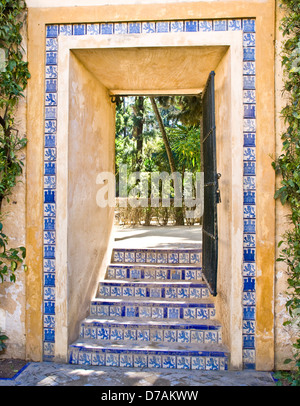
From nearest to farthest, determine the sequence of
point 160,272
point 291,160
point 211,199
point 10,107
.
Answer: point 291,160
point 10,107
point 211,199
point 160,272

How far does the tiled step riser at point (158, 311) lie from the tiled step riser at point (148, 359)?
0.55 metres

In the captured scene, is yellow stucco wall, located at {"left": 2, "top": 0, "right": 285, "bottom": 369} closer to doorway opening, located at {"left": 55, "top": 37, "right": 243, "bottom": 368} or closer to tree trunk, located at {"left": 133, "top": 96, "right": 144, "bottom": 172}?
doorway opening, located at {"left": 55, "top": 37, "right": 243, "bottom": 368}

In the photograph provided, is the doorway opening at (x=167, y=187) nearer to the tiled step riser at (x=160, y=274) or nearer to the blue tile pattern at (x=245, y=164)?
the tiled step riser at (x=160, y=274)

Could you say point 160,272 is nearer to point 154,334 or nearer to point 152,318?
point 152,318

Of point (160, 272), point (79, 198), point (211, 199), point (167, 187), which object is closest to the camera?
point (211, 199)

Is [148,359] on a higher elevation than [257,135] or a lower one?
lower

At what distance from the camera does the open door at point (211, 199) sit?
122 inches

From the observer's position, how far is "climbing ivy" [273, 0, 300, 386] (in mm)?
2875

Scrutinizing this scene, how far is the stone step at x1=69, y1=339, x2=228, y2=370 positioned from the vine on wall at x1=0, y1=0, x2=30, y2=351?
0.75 metres

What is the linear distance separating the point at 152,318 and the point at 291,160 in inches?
81.6

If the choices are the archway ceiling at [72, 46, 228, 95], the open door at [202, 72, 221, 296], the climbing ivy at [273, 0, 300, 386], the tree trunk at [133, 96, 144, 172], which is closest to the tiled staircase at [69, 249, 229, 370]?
the open door at [202, 72, 221, 296]

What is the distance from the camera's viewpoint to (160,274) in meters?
4.21

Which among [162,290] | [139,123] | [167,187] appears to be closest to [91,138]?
[162,290]
